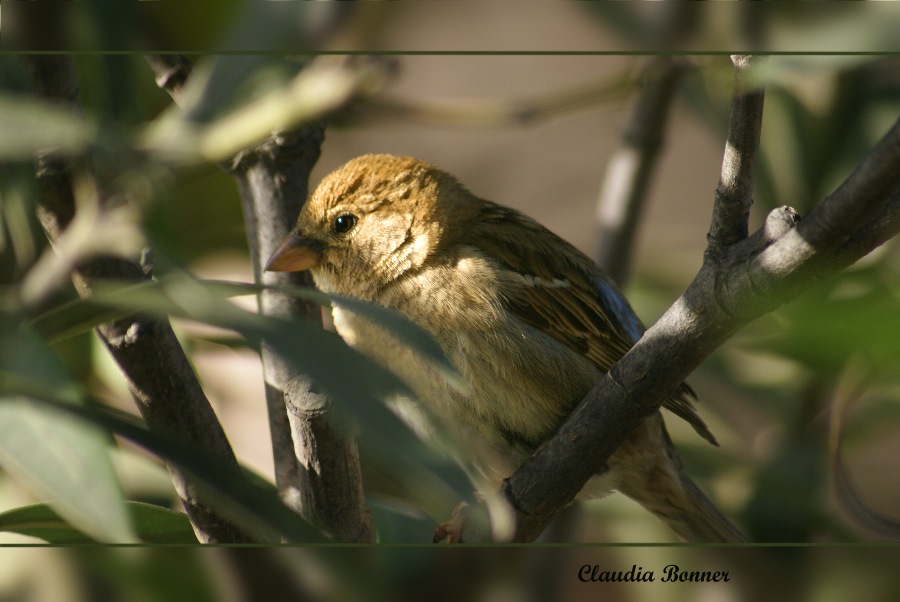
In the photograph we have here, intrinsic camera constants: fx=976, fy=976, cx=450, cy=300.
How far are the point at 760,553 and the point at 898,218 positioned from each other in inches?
13.7

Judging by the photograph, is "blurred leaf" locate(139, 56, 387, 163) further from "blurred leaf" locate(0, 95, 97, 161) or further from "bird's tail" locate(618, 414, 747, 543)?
"bird's tail" locate(618, 414, 747, 543)

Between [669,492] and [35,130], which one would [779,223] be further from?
[669,492]

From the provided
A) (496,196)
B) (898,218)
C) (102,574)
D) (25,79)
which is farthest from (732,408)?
(25,79)

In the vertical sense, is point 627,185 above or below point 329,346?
above

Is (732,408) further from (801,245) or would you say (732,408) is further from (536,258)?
(801,245)

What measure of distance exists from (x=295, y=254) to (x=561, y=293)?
42 cm

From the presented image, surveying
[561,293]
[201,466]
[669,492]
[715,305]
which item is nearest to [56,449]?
[201,466]

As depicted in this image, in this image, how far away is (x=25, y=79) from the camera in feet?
2.89

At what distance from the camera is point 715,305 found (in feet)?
2.70

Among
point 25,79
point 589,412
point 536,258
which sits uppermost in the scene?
point 536,258

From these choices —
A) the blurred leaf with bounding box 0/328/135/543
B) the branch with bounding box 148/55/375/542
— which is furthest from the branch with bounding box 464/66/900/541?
the blurred leaf with bounding box 0/328/135/543

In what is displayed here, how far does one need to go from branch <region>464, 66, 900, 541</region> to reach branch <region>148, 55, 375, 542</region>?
148 mm

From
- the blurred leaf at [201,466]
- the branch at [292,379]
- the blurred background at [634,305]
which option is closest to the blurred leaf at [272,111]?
the blurred background at [634,305]

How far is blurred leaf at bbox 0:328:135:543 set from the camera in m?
0.70
